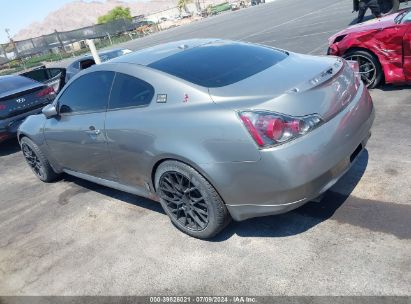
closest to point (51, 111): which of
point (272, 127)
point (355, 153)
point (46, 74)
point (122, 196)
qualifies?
point (122, 196)

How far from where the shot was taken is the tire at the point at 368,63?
19.6 feet

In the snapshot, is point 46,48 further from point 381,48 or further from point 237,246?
point 237,246

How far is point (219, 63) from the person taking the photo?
12.0ft

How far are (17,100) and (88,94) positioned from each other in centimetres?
411

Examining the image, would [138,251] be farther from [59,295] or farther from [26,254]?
[26,254]

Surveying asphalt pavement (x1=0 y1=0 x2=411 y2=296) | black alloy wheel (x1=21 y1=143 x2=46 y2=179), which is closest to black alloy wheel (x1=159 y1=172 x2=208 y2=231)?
asphalt pavement (x1=0 y1=0 x2=411 y2=296)

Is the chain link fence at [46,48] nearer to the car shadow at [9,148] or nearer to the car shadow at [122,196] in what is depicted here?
the car shadow at [9,148]

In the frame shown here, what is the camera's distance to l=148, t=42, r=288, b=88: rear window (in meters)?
3.40

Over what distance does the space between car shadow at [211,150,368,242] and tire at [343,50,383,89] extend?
9.54 feet

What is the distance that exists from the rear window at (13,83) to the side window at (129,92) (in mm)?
4890

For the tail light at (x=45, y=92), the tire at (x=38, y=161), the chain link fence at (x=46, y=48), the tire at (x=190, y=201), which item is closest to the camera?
the tire at (x=190, y=201)

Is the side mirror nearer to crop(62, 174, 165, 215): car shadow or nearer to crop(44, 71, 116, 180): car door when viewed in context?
crop(44, 71, 116, 180): car door

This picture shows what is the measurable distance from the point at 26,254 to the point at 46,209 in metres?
1.01

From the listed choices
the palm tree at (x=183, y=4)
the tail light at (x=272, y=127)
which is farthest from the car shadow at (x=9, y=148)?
the palm tree at (x=183, y=4)
